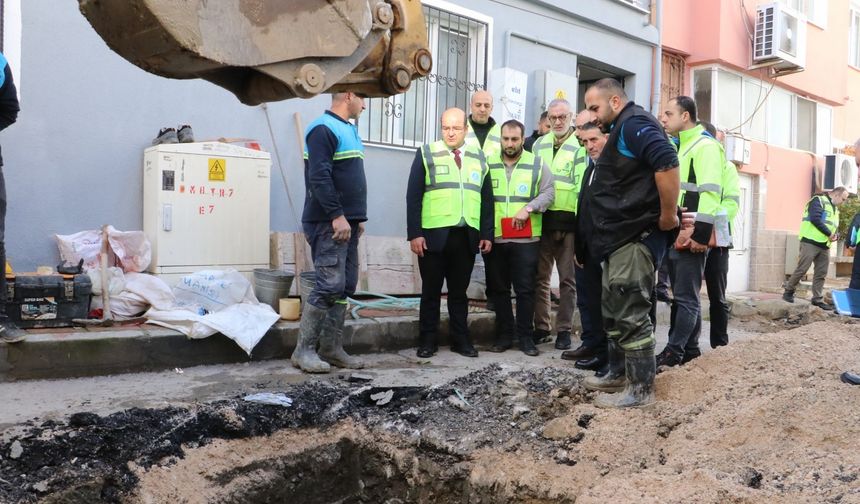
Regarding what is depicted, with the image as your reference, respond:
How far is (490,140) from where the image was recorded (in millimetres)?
6957

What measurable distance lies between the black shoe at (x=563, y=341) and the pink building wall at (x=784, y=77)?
7.82m

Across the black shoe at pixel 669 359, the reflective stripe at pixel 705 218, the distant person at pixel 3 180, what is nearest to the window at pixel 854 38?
the reflective stripe at pixel 705 218

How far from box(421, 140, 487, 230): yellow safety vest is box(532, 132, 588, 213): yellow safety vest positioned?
0.82 metres

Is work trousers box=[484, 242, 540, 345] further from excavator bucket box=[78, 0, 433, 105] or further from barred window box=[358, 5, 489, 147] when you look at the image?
excavator bucket box=[78, 0, 433, 105]

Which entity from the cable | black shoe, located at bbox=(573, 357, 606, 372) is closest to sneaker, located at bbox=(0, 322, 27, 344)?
the cable

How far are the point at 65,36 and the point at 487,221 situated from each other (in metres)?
3.88

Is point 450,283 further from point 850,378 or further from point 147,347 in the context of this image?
point 850,378

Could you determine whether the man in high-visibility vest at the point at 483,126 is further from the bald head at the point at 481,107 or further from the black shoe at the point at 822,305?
the black shoe at the point at 822,305

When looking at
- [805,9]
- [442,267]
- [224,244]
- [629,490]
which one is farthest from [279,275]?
[805,9]

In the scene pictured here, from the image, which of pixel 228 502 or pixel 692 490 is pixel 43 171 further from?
pixel 692 490

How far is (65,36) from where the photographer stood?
623cm

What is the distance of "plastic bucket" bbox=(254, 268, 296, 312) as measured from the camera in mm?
6340

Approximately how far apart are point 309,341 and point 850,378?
3.50 m

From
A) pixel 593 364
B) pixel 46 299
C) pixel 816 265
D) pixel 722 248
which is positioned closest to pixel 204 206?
pixel 46 299
